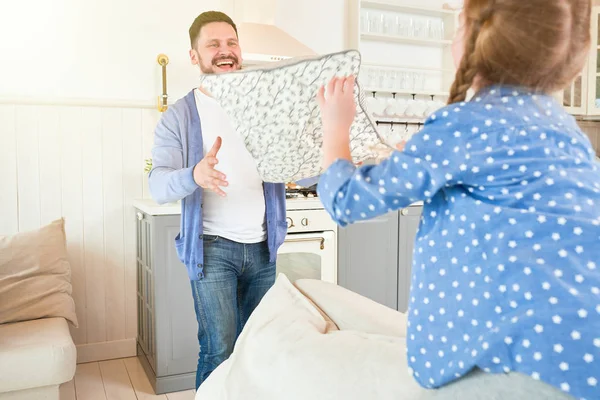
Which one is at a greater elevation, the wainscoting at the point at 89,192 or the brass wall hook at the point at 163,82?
the brass wall hook at the point at 163,82

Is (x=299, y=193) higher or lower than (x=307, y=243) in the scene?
higher

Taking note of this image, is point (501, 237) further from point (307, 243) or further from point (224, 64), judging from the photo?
point (307, 243)

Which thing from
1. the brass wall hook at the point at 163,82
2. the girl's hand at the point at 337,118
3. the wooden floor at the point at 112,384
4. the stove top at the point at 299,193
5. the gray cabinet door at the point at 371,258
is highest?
the brass wall hook at the point at 163,82

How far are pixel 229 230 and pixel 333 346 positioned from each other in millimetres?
1135

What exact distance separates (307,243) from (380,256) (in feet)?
1.75

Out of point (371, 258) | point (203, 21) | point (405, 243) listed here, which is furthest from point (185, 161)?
point (405, 243)

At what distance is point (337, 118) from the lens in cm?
92

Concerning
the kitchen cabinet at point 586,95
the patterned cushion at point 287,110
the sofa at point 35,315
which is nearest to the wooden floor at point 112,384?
the sofa at point 35,315

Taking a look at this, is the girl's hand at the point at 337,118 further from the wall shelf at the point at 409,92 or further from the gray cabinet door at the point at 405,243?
the wall shelf at the point at 409,92

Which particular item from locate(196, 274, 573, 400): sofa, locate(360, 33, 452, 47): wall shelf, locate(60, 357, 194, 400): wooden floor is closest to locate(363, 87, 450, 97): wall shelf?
locate(360, 33, 452, 47): wall shelf

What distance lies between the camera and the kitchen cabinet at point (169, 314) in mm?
2727

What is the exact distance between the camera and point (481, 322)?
683 mm

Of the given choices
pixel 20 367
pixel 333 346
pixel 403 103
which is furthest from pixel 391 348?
pixel 403 103

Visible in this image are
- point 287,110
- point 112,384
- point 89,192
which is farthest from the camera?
point 89,192
